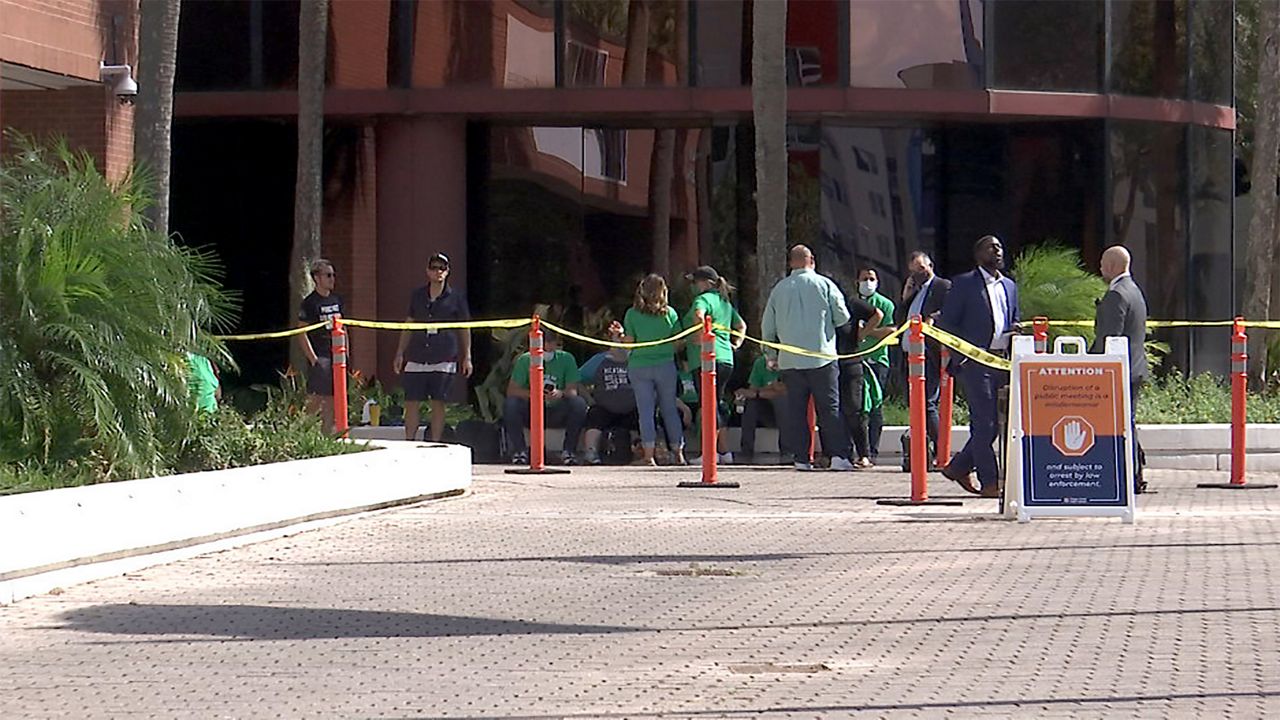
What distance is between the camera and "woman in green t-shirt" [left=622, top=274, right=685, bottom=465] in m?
20.7

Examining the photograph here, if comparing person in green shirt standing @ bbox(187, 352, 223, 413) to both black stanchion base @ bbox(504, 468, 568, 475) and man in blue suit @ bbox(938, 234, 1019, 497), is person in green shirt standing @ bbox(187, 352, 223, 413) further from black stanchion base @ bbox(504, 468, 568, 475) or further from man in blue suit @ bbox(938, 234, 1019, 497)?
man in blue suit @ bbox(938, 234, 1019, 497)

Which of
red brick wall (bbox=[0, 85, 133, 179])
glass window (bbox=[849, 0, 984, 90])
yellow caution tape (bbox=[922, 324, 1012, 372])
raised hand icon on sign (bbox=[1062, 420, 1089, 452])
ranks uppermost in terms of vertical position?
glass window (bbox=[849, 0, 984, 90])

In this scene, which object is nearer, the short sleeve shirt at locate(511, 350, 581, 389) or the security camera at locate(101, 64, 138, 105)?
the short sleeve shirt at locate(511, 350, 581, 389)

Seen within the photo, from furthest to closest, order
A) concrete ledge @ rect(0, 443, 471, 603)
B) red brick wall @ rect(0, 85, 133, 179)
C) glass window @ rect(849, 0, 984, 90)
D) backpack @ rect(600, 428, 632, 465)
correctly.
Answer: glass window @ rect(849, 0, 984, 90)
red brick wall @ rect(0, 85, 133, 179)
backpack @ rect(600, 428, 632, 465)
concrete ledge @ rect(0, 443, 471, 603)

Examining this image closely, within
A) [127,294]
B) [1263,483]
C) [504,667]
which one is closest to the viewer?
[504,667]

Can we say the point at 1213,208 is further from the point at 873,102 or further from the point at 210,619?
the point at 210,619

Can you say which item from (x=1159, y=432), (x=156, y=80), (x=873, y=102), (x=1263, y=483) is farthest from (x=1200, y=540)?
(x=873, y=102)

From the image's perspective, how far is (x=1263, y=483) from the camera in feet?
62.7

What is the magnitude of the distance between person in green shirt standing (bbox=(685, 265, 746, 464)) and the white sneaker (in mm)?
1193

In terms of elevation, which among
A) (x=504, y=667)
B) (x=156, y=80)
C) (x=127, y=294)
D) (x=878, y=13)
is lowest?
(x=504, y=667)

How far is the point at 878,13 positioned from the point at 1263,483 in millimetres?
10495

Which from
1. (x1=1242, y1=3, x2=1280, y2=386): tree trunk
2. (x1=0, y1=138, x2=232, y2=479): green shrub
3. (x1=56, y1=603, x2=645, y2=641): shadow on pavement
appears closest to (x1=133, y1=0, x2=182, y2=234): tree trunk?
(x1=0, y1=138, x2=232, y2=479): green shrub

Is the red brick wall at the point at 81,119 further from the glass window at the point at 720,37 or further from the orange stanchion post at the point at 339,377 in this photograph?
the glass window at the point at 720,37

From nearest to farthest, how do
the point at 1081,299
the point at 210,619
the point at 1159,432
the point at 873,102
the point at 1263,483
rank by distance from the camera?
the point at 210,619, the point at 1263,483, the point at 1159,432, the point at 1081,299, the point at 873,102
